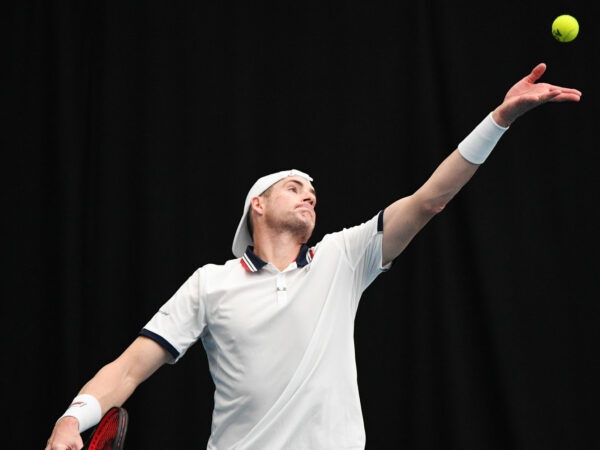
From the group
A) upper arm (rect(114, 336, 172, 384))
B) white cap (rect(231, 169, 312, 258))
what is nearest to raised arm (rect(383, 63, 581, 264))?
white cap (rect(231, 169, 312, 258))

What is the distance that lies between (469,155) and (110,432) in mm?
1531

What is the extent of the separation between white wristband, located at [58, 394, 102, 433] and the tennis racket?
0.27m

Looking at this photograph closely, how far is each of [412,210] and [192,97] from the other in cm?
216

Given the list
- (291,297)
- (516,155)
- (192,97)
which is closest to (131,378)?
(291,297)

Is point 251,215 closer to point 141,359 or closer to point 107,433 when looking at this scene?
point 141,359

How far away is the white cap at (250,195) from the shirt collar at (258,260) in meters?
0.38

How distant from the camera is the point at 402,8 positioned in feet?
15.4

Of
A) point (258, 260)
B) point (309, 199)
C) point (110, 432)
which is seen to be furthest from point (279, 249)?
point (110, 432)

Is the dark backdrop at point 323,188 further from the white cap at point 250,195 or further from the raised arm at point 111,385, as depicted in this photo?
the raised arm at point 111,385

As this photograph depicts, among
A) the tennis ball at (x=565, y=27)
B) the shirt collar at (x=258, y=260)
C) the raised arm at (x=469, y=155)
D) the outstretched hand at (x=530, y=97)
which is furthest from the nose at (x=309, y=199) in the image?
the tennis ball at (x=565, y=27)

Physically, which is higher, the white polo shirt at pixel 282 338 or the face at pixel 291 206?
the face at pixel 291 206

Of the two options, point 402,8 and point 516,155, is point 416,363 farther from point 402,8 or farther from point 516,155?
point 402,8

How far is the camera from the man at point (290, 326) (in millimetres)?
2914

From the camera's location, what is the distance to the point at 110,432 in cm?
251
